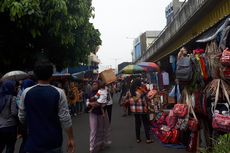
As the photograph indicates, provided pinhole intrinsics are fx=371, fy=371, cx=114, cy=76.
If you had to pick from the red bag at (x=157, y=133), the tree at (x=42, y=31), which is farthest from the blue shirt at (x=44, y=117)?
the tree at (x=42, y=31)

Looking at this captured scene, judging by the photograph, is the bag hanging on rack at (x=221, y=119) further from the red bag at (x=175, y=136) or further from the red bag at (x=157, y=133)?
the red bag at (x=157, y=133)

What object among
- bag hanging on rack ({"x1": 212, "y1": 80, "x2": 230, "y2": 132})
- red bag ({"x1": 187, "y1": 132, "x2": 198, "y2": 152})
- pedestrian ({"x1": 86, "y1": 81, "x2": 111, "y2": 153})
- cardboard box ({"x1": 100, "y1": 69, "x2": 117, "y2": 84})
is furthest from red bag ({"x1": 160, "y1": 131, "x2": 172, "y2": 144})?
bag hanging on rack ({"x1": 212, "y1": 80, "x2": 230, "y2": 132})

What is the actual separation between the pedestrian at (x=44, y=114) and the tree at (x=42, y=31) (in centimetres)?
682

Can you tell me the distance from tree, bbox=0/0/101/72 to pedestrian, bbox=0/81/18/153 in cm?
455

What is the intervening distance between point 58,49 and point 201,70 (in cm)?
1027

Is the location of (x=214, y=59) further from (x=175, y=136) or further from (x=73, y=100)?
(x=73, y=100)

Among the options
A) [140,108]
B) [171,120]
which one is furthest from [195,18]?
[171,120]

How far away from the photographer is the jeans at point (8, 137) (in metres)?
6.25

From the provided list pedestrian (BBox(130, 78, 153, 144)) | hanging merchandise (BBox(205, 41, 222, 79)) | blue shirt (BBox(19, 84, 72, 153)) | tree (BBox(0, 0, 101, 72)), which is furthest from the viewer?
tree (BBox(0, 0, 101, 72))

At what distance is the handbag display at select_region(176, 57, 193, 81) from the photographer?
22.5 feet

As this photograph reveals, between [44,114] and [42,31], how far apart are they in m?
10.0

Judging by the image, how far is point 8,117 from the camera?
20.7ft

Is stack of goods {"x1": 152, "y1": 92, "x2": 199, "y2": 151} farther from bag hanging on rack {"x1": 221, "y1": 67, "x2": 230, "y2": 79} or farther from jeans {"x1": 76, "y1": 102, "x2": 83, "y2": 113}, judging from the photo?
jeans {"x1": 76, "y1": 102, "x2": 83, "y2": 113}

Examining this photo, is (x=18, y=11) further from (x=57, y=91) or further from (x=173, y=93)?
(x=57, y=91)
